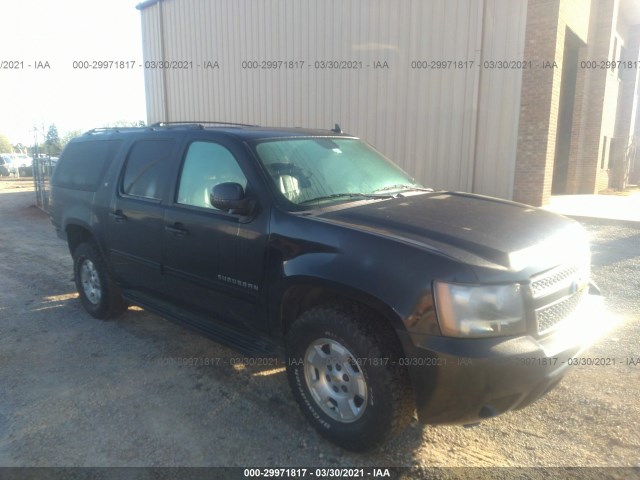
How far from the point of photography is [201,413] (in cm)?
330

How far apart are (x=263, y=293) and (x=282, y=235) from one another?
0.43 m

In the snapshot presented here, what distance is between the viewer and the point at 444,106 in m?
11.4

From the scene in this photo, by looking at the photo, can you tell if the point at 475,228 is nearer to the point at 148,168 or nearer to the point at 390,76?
the point at 148,168

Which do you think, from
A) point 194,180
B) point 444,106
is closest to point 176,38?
point 444,106

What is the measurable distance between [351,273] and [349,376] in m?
0.61

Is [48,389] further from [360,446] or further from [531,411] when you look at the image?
[531,411]

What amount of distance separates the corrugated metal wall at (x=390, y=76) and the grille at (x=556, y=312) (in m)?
8.65

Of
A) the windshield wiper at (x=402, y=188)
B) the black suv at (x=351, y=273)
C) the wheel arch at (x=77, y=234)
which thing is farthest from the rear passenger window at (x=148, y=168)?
the windshield wiper at (x=402, y=188)

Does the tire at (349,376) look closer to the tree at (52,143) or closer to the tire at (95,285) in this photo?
the tire at (95,285)

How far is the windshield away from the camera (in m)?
3.39

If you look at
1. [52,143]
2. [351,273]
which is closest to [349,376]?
[351,273]

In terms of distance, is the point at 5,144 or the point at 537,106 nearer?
the point at 537,106

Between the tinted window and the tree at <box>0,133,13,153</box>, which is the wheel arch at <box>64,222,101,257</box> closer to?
the tinted window

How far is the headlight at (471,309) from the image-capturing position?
2414 millimetres
